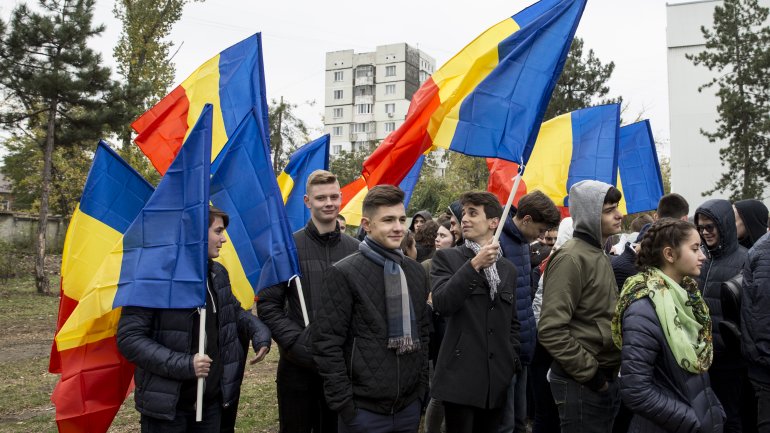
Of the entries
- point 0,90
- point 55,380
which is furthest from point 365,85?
point 55,380

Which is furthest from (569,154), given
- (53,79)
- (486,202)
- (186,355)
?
(53,79)

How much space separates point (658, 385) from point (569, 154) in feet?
15.5

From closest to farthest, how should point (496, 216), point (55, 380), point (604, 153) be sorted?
1. point (496, 216)
2. point (604, 153)
3. point (55, 380)

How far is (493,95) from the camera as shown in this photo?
4820 millimetres

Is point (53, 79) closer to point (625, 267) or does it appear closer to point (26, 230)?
point (26, 230)

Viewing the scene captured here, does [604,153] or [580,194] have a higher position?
[604,153]

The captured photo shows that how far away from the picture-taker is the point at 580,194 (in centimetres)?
407

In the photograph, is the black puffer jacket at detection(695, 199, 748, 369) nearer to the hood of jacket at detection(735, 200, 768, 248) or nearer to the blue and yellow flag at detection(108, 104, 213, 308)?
the hood of jacket at detection(735, 200, 768, 248)

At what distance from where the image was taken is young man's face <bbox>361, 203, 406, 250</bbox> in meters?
3.71

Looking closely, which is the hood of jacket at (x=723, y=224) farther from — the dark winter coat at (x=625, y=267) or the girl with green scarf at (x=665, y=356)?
the girl with green scarf at (x=665, y=356)

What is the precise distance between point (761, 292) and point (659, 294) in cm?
115

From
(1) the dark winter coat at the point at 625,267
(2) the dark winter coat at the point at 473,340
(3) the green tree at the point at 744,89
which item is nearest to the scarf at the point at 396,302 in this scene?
(2) the dark winter coat at the point at 473,340

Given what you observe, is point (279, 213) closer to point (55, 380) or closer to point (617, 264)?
point (617, 264)

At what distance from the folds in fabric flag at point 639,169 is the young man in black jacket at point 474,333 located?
4.71 metres
